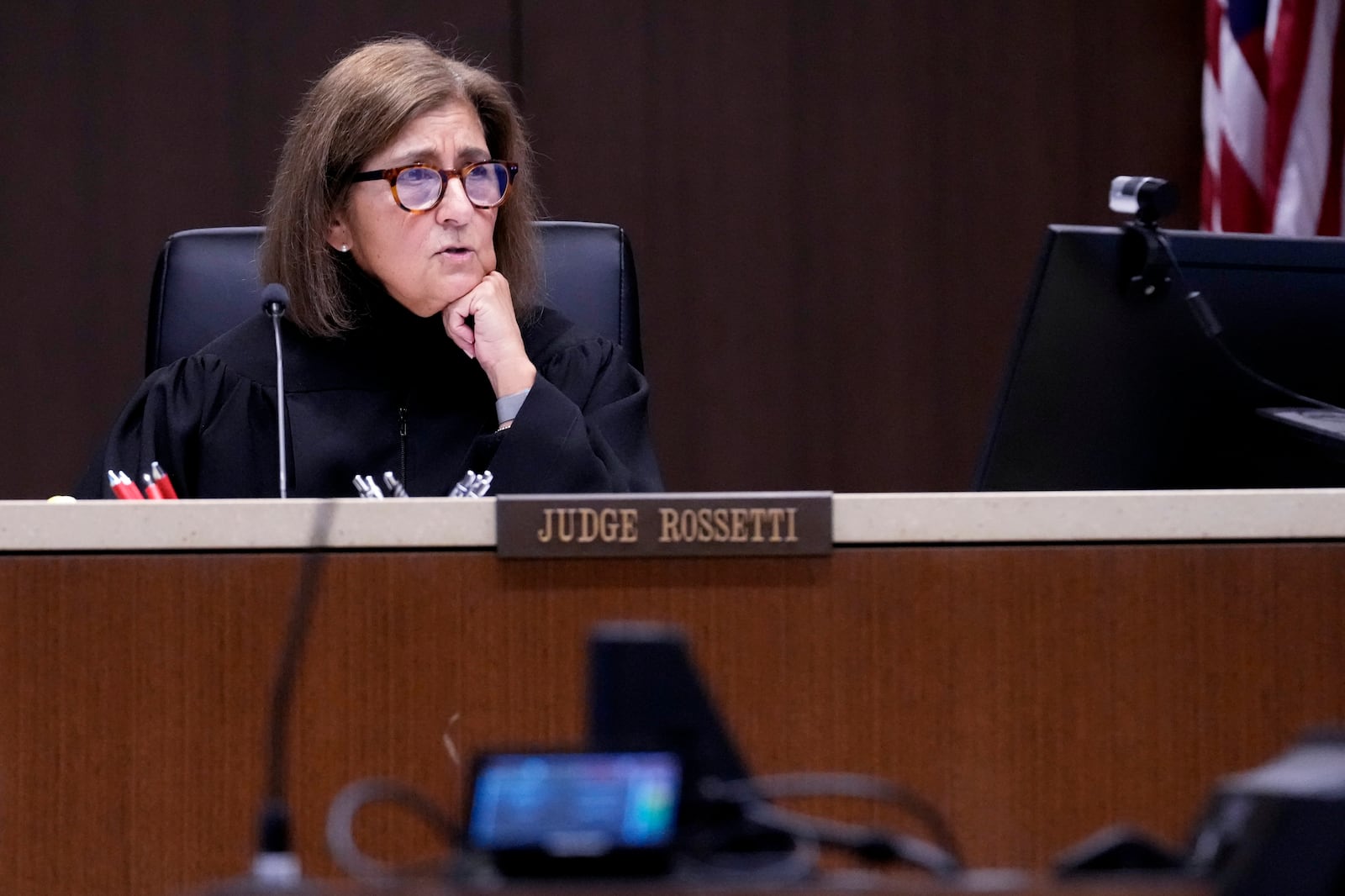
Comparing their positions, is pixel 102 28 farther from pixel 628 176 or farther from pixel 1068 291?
pixel 1068 291

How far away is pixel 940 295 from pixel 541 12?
0.95m

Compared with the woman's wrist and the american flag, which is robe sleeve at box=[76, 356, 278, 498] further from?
the american flag

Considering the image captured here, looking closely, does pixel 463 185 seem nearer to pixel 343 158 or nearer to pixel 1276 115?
pixel 343 158

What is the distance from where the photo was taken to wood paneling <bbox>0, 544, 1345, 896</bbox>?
42.8 inches

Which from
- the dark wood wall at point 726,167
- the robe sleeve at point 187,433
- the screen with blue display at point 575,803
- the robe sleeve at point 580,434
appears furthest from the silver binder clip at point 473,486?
the dark wood wall at point 726,167

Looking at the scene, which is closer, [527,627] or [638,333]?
[527,627]

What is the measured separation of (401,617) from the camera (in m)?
1.10

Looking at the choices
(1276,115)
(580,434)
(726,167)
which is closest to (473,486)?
(580,434)

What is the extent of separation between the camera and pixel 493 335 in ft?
6.23

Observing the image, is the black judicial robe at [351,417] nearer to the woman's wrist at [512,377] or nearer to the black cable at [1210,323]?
the woman's wrist at [512,377]

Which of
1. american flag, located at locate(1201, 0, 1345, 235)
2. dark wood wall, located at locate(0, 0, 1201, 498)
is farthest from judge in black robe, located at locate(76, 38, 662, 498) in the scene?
american flag, located at locate(1201, 0, 1345, 235)

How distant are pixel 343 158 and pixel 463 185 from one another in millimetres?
164

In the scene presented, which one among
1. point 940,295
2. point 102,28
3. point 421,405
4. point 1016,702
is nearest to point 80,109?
point 102,28

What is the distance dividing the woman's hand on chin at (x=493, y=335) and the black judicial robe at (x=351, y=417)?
45 millimetres
